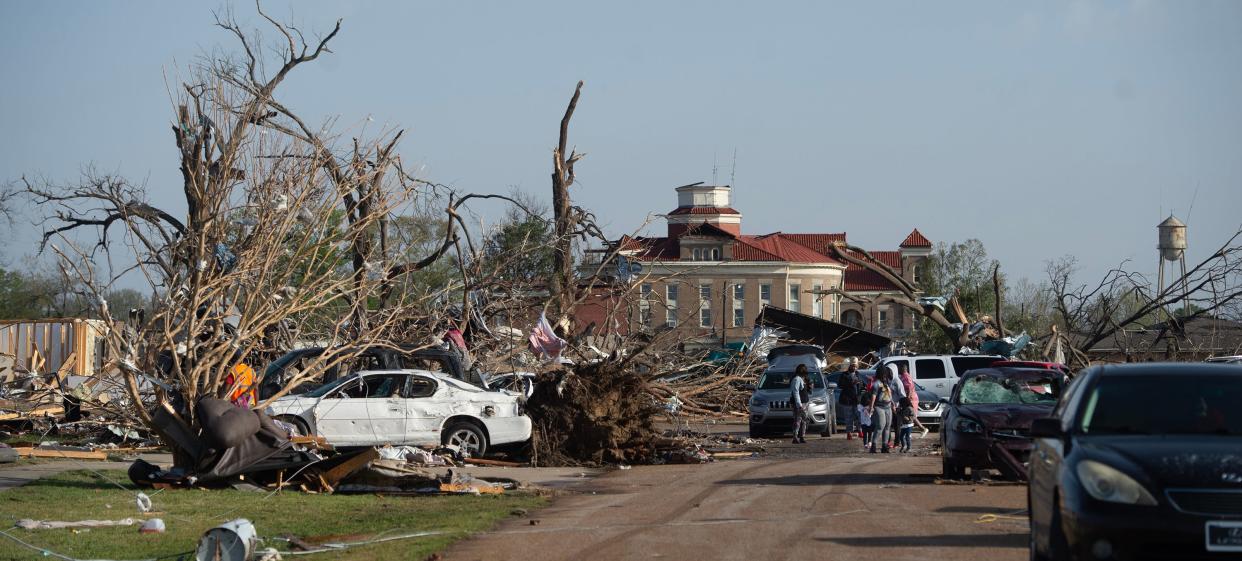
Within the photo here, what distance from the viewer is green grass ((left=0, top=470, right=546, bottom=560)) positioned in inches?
410

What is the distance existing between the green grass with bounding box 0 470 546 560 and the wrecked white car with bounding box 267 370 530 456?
12.6ft

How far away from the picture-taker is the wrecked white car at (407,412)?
19328mm

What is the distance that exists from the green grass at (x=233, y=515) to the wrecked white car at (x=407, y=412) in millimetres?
3845

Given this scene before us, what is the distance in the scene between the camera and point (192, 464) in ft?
48.3

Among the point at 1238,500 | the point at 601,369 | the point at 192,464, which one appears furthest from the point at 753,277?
the point at 1238,500

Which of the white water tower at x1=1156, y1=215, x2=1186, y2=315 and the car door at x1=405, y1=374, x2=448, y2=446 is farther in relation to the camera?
the white water tower at x1=1156, y1=215, x2=1186, y2=315

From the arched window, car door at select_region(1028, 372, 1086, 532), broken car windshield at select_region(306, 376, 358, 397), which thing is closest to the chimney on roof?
the arched window

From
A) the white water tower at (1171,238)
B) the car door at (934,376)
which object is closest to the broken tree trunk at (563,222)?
the car door at (934,376)

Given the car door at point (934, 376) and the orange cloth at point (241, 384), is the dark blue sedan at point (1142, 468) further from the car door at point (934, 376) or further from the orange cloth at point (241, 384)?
the car door at point (934, 376)

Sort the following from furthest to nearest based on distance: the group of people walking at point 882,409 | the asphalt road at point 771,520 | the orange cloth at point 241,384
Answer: the group of people walking at point 882,409 → the orange cloth at point 241,384 → the asphalt road at point 771,520

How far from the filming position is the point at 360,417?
19.4 m

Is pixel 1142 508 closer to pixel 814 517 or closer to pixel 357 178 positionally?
pixel 814 517

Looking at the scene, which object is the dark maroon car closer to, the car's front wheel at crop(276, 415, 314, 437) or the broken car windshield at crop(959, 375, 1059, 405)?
the broken car windshield at crop(959, 375, 1059, 405)

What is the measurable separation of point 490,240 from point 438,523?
15.0 metres
